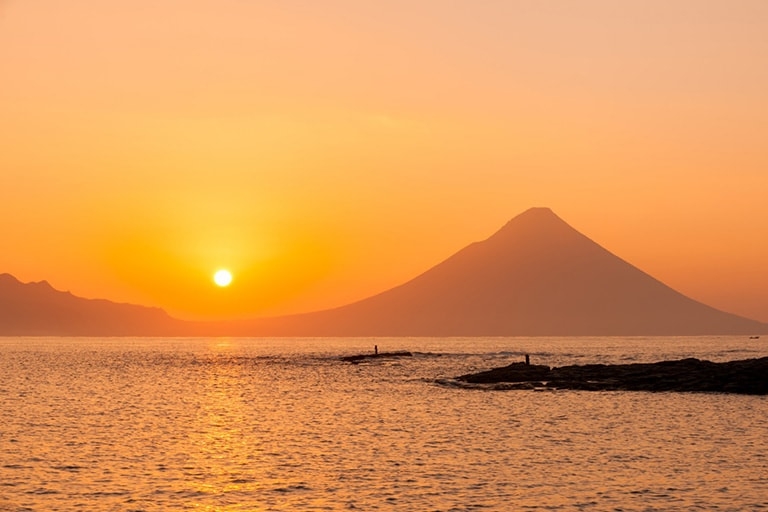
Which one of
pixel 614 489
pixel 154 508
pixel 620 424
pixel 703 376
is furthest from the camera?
pixel 703 376

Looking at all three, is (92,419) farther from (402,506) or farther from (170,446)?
(402,506)

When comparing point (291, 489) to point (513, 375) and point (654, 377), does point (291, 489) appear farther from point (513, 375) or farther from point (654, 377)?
point (513, 375)

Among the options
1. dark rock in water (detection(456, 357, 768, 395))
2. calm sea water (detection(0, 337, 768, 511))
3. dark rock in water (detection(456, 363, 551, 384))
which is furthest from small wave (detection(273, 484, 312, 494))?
dark rock in water (detection(456, 363, 551, 384))

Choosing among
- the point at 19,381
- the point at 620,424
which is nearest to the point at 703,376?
the point at 620,424

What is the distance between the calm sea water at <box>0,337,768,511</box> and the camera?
34406 mm

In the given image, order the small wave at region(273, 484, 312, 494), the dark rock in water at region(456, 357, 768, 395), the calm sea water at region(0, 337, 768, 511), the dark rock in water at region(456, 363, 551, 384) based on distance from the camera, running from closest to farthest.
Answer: the calm sea water at region(0, 337, 768, 511) → the small wave at region(273, 484, 312, 494) → the dark rock in water at region(456, 357, 768, 395) → the dark rock in water at region(456, 363, 551, 384)

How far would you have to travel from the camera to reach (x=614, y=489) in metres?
35.8

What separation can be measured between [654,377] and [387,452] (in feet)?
172

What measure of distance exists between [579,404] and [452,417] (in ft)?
46.7

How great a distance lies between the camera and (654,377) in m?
91.8

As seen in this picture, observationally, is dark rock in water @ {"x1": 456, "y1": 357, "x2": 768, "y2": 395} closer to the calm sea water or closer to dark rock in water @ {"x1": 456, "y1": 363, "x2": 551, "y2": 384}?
dark rock in water @ {"x1": 456, "y1": 363, "x2": 551, "y2": 384}

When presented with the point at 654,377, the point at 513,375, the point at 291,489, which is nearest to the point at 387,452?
the point at 291,489

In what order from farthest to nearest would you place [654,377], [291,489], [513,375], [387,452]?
[513,375] → [654,377] → [387,452] → [291,489]

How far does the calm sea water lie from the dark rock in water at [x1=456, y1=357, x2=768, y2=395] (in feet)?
17.3
